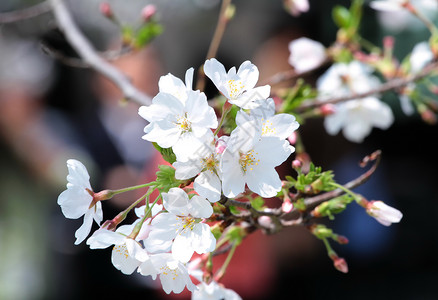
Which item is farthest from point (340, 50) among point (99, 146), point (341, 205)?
point (99, 146)

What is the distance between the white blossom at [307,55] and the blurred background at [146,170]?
1357 millimetres

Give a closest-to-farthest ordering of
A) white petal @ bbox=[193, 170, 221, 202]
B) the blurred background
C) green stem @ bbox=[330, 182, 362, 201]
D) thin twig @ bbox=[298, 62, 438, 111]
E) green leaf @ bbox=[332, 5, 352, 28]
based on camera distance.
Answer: white petal @ bbox=[193, 170, 221, 202], green stem @ bbox=[330, 182, 362, 201], thin twig @ bbox=[298, 62, 438, 111], green leaf @ bbox=[332, 5, 352, 28], the blurred background

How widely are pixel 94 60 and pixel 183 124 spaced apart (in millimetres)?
681

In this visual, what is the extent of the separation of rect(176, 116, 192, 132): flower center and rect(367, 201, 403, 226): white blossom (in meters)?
0.30

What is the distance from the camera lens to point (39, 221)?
10.2 feet

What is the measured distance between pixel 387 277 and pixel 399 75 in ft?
7.45

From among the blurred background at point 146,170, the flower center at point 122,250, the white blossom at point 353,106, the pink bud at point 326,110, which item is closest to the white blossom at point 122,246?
the flower center at point 122,250

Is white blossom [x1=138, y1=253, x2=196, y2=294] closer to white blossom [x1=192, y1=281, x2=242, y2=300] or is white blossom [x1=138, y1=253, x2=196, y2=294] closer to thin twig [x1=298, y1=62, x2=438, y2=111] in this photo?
white blossom [x1=192, y1=281, x2=242, y2=300]

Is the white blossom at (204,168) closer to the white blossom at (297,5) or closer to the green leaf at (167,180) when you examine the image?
the green leaf at (167,180)

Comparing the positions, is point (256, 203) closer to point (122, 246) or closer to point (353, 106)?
point (122, 246)

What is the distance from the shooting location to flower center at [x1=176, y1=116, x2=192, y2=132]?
63cm

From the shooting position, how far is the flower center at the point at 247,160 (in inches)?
25.5

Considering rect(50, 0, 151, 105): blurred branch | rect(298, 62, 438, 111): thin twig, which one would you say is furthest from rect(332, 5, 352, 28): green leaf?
rect(50, 0, 151, 105): blurred branch

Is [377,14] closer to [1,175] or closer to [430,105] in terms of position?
[430,105]
